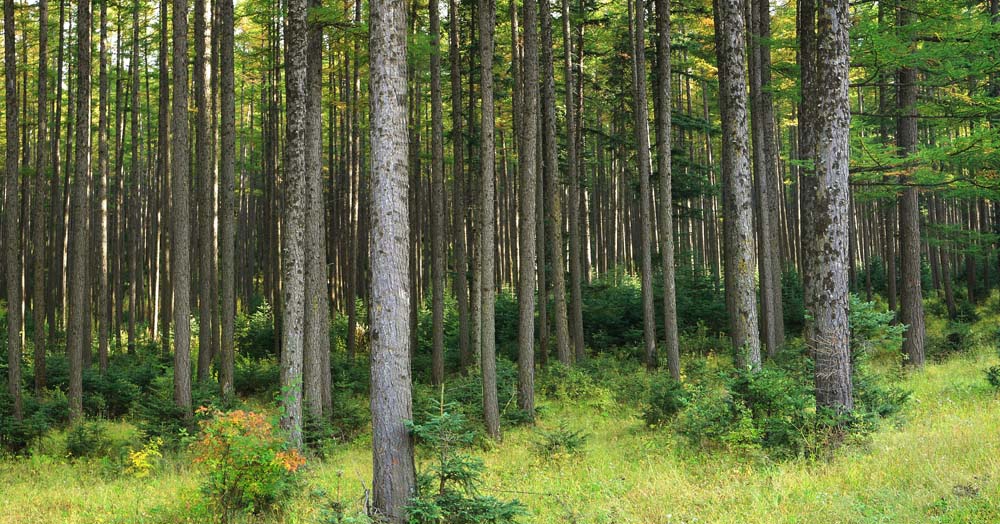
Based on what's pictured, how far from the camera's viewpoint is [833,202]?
9938mm

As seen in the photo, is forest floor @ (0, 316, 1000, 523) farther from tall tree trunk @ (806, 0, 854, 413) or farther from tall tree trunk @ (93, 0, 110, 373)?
tall tree trunk @ (93, 0, 110, 373)

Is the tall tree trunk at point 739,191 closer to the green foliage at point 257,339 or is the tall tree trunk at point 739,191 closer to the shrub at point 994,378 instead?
the shrub at point 994,378

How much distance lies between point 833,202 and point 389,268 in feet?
20.9

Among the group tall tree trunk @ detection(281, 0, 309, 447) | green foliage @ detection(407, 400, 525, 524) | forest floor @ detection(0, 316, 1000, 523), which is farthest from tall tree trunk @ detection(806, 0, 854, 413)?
tall tree trunk @ detection(281, 0, 309, 447)

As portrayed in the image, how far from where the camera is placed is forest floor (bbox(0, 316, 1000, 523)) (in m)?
7.32

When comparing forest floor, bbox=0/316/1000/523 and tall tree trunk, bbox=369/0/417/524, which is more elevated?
tall tree trunk, bbox=369/0/417/524

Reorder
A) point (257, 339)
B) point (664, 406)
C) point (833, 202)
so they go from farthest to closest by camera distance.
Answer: point (257, 339)
point (664, 406)
point (833, 202)

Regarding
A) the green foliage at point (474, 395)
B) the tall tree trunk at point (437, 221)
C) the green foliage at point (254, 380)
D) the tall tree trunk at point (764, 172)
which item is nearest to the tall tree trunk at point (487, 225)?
the green foliage at point (474, 395)

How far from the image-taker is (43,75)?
16656 mm

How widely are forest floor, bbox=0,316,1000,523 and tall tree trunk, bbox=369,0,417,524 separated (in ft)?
2.67

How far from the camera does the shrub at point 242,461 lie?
28.5 feet

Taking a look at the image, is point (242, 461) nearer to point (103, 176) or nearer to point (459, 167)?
point (103, 176)

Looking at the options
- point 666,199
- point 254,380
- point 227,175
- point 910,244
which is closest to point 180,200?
point 227,175

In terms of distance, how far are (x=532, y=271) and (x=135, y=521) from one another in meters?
8.54
